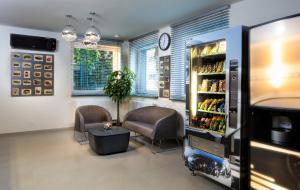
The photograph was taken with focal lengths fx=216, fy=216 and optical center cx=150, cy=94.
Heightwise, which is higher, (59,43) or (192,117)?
(59,43)

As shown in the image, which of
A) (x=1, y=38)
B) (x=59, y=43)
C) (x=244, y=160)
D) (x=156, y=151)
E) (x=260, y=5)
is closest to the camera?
(x=244, y=160)

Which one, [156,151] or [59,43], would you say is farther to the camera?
[59,43]

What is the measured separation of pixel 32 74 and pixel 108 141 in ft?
10.3

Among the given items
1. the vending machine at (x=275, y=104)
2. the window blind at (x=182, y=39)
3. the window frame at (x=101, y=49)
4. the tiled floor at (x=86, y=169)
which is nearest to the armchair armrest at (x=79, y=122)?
the tiled floor at (x=86, y=169)

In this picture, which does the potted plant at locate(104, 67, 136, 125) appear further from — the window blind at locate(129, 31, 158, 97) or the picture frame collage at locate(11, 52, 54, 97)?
the picture frame collage at locate(11, 52, 54, 97)

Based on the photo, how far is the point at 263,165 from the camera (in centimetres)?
231

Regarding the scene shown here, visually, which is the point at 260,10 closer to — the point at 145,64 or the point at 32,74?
the point at 145,64

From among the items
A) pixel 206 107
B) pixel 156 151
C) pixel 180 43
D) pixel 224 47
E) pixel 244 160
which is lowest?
pixel 156 151

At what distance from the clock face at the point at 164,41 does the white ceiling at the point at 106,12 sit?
0.86 ft

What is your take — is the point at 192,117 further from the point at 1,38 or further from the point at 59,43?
the point at 1,38

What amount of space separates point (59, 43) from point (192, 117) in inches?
171

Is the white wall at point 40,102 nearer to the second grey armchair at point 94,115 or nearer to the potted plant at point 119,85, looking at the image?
the potted plant at point 119,85

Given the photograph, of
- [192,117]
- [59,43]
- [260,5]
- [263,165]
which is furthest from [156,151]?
[59,43]

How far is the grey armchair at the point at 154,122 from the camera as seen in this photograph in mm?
4137
